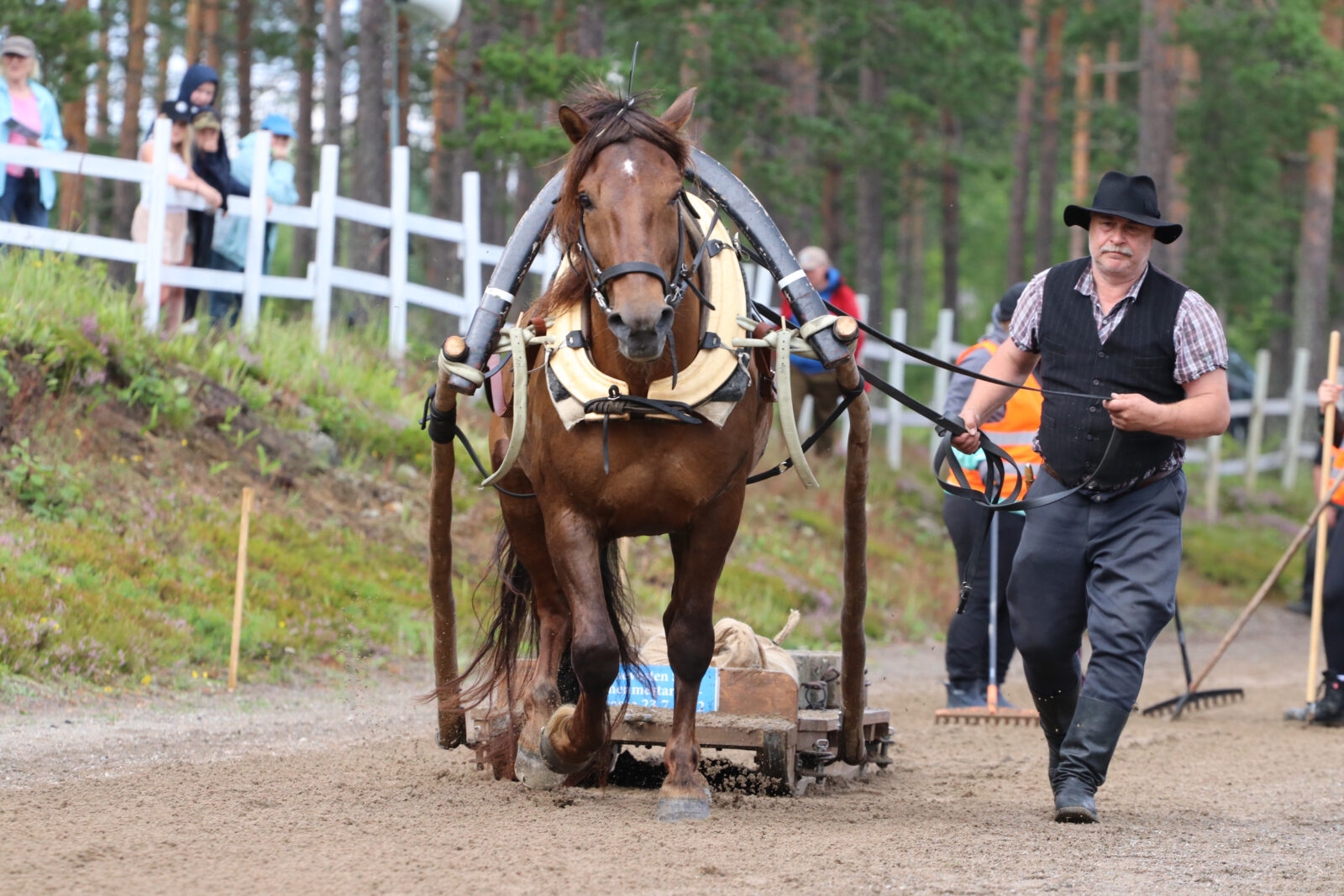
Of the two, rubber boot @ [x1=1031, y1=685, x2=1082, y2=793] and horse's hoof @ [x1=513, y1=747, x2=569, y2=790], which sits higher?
rubber boot @ [x1=1031, y1=685, x2=1082, y2=793]

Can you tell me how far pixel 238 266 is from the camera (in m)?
12.2

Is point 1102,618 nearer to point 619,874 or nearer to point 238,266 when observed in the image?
point 619,874

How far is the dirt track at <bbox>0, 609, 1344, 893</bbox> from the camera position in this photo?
4.25 meters

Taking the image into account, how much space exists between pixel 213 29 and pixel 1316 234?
18.4m

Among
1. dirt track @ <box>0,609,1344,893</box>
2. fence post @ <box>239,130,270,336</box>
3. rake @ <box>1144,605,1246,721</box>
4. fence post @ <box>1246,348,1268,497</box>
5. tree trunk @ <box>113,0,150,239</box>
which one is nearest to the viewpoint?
dirt track @ <box>0,609,1344,893</box>

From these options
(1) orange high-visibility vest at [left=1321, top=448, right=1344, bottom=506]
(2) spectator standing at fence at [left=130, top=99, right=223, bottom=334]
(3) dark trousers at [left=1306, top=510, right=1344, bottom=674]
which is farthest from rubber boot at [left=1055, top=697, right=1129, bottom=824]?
(2) spectator standing at fence at [left=130, top=99, right=223, bottom=334]

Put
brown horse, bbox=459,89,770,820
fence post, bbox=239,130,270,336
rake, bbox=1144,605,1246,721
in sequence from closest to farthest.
Result: brown horse, bbox=459,89,770,820, rake, bbox=1144,605,1246,721, fence post, bbox=239,130,270,336

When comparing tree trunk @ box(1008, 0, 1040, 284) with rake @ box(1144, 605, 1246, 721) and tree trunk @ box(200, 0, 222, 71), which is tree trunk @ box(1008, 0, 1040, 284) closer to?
tree trunk @ box(200, 0, 222, 71)

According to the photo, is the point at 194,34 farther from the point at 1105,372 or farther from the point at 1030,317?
the point at 1105,372

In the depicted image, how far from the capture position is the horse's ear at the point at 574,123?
17.0 feet

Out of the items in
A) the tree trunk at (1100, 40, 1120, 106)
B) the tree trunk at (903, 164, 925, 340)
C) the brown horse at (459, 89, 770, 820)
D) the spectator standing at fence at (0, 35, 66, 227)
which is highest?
the tree trunk at (1100, 40, 1120, 106)

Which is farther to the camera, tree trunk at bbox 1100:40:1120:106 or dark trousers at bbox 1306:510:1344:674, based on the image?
tree trunk at bbox 1100:40:1120:106

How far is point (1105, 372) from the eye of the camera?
17.8ft

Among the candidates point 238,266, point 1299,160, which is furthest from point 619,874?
point 1299,160
